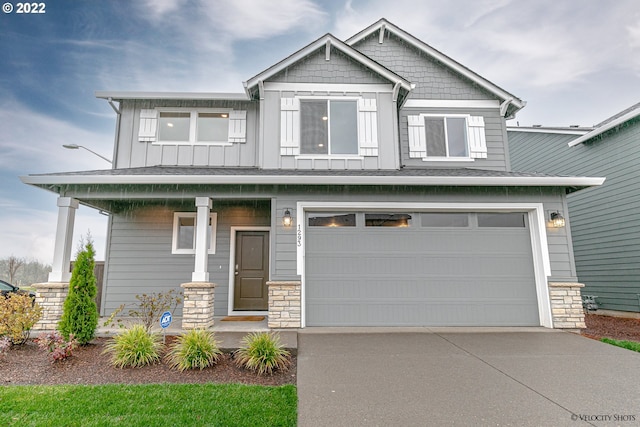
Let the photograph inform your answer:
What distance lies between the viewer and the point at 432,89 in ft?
28.4

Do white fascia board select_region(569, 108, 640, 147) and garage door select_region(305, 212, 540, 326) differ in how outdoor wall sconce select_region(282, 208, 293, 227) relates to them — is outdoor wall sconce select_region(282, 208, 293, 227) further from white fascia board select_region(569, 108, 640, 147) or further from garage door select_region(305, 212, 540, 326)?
white fascia board select_region(569, 108, 640, 147)

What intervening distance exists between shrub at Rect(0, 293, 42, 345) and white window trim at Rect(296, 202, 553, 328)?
13.6ft

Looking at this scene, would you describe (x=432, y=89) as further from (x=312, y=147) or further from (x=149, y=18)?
(x=149, y=18)

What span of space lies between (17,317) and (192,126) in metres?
5.01

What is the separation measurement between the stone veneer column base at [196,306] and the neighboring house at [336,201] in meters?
0.03

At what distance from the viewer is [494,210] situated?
21.5 feet

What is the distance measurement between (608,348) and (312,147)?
613 cm

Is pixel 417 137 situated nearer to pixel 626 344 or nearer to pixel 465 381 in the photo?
pixel 626 344

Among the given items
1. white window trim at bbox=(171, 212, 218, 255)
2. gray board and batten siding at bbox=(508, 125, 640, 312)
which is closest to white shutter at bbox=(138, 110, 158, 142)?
white window trim at bbox=(171, 212, 218, 255)

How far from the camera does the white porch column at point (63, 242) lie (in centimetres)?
601

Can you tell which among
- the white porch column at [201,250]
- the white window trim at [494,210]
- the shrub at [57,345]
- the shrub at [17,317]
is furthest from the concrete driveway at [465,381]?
the shrub at [17,317]

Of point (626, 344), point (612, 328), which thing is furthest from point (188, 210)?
point (612, 328)

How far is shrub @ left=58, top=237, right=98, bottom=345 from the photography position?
4641 mm

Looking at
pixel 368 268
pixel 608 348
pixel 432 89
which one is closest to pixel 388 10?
pixel 432 89
